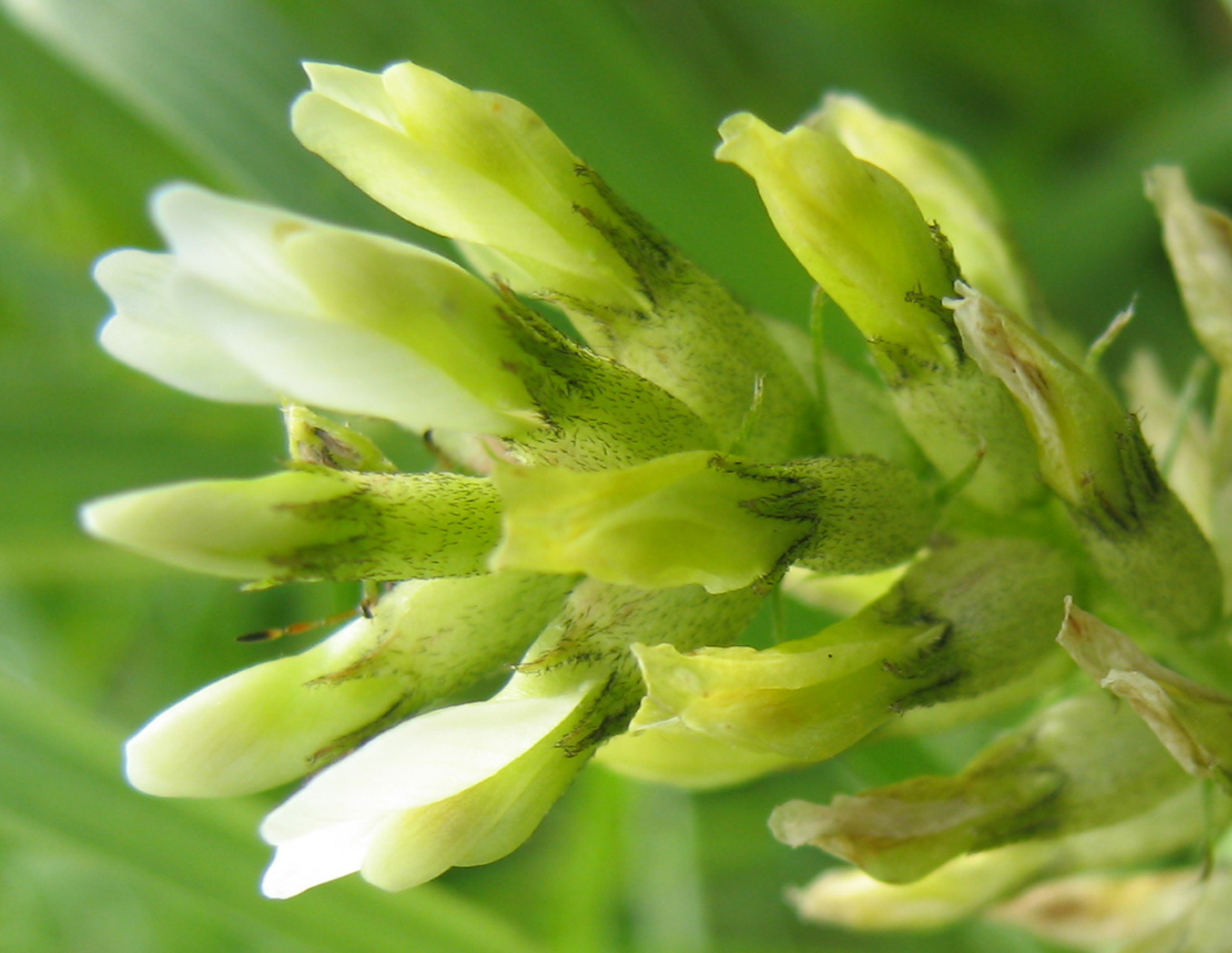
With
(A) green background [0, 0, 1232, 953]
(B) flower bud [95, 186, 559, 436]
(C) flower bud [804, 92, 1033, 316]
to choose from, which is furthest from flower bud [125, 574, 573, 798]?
(A) green background [0, 0, 1232, 953]

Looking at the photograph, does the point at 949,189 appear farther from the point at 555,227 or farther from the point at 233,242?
the point at 233,242

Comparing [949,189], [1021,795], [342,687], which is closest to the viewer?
[342,687]

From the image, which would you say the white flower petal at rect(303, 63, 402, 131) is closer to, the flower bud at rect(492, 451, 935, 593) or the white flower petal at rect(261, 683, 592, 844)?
the flower bud at rect(492, 451, 935, 593)

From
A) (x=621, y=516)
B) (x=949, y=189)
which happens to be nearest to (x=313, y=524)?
(x=621, y=516)

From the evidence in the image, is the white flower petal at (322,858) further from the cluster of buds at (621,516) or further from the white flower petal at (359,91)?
the white flower petal at (359,91)

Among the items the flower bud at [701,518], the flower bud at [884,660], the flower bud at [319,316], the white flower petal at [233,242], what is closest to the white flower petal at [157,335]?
the flower bud at [319,316]

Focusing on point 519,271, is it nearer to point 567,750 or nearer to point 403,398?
point 403,398

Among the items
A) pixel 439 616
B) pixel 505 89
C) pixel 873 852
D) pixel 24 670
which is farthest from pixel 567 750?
pixel 24 670
